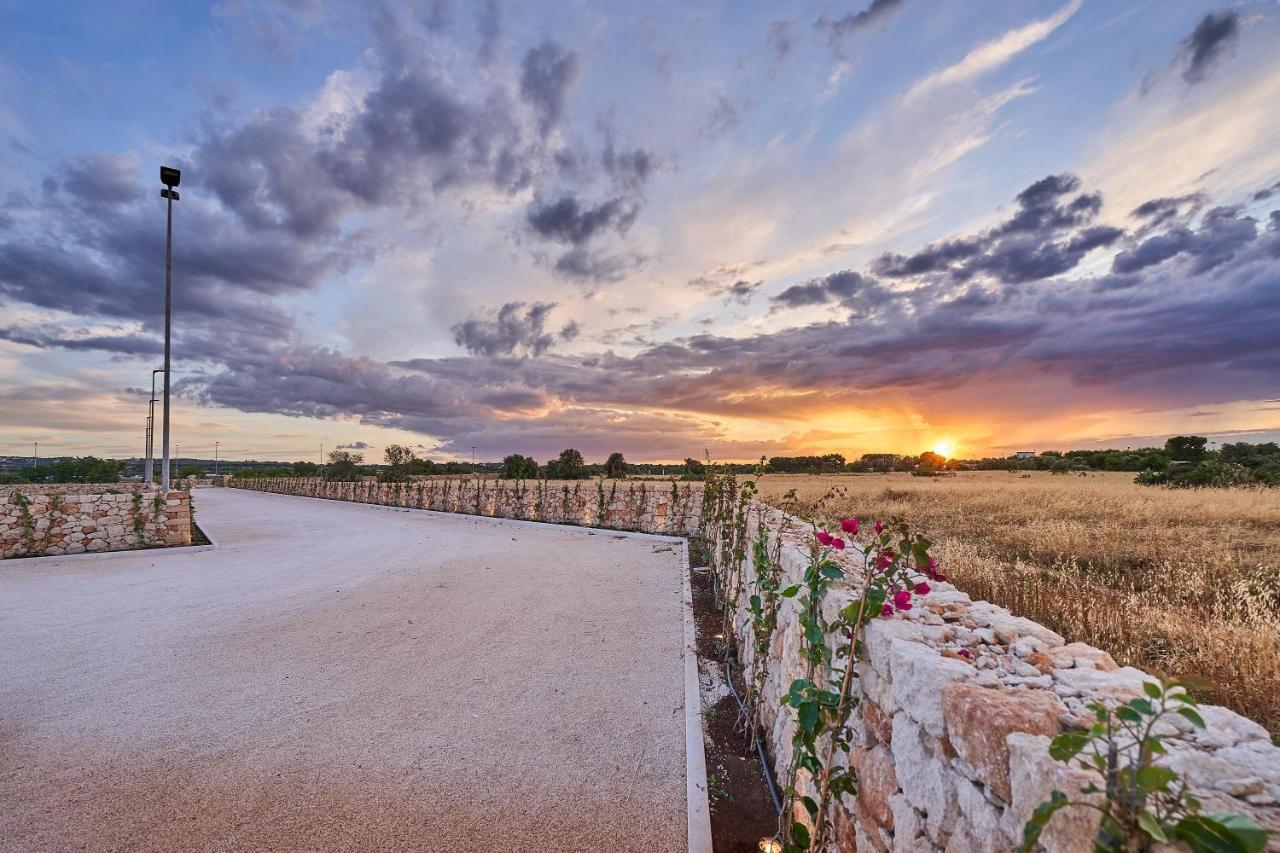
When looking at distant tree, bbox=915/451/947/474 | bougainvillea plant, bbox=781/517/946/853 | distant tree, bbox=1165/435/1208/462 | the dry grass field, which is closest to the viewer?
bougainvillea plant, bbox=781/517/946/853

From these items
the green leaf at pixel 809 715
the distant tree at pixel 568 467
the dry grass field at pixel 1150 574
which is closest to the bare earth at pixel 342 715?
the green leaf at pixel 809 715

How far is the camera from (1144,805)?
1157 millimetres


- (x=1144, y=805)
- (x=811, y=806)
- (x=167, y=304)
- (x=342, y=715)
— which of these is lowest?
(x=342, y=715)

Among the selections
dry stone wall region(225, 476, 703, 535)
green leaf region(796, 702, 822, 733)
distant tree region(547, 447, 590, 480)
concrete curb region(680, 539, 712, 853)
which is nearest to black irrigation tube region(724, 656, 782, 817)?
concrete curb region(680, 539, 712, 853)

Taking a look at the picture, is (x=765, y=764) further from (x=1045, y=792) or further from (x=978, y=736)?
(x=1045, y=792)

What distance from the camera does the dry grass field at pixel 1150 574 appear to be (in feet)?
12.7

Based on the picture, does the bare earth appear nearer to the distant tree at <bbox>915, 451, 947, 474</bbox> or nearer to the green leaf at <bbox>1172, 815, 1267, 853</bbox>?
the green leaf at <bbox>1172, 815, 1267, 853</bbox>

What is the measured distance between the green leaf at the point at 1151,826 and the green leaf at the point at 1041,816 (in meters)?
0.14

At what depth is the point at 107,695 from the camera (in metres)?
4.91

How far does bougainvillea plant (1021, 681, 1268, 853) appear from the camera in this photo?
104 cm

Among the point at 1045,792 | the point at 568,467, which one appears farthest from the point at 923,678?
the point at 568,467

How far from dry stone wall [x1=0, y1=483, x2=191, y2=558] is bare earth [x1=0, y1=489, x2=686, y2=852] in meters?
3.62

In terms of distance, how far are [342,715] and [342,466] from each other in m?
53.1

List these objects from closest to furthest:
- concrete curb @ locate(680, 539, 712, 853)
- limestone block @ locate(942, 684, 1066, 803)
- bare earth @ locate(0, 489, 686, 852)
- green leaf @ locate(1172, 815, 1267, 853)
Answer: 1. green leaf @ locate(1172, 815, 1267, 853)
2. limestone block @ locate(942, 684, 1066, 803)
3. concrete curb @ locate(680, 539, 712, 853)
4. bare earth @ locate(0, 489, 686, 852)
